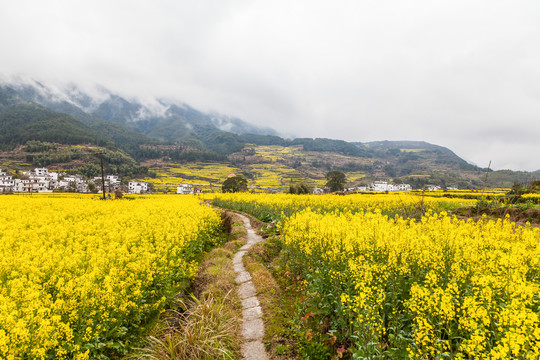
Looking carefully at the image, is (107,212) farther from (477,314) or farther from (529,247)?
(529,247)

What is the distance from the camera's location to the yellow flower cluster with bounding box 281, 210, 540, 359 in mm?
3510

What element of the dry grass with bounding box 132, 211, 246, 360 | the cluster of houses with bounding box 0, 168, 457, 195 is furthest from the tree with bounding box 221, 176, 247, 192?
the dry grass with bounding box 132, 211, 246, 360

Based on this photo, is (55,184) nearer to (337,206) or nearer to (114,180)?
(114,180)

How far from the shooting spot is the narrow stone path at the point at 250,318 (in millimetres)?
6086

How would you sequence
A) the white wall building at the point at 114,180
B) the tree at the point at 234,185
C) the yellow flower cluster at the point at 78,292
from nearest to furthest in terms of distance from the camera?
the yellow flower cluster at the point at 78,292 < the tree at the point at 234,185 < the white wall building at the point at 114,180

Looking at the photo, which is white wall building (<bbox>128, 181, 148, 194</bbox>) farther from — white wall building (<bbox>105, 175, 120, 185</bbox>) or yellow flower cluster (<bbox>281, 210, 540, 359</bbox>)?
yellow flower cluster (<bbox>281, 210, 540, 359</bbox>)

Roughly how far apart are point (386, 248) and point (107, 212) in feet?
62.5

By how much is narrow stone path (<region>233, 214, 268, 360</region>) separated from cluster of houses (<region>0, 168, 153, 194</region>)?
96933mm

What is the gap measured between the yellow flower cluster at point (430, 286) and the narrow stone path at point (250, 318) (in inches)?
77.6

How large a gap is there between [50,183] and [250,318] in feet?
425

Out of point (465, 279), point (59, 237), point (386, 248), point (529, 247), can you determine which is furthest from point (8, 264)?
→ point (529, 247)

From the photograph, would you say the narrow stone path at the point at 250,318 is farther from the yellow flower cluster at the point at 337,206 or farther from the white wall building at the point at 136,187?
the white wall building at the point at 136,187

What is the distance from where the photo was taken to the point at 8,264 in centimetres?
696

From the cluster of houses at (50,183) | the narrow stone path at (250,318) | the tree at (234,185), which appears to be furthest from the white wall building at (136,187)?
the narrow stone path at (250,318)
